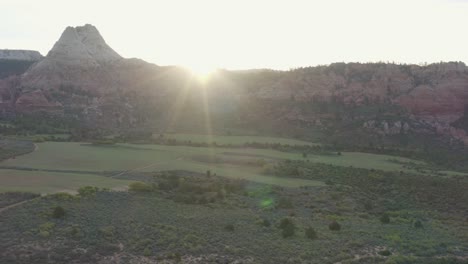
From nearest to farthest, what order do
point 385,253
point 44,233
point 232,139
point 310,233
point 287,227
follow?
point 44,233
point 385,253
point 310,233
point 287,227
point 232,139

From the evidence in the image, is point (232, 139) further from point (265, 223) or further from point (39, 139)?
point (265, 223)

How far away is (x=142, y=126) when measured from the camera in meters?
98.2

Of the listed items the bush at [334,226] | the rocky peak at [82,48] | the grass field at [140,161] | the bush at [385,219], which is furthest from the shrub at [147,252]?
the rocky peak at [82,48]

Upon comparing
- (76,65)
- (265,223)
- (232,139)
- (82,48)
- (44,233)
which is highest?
(82,48)

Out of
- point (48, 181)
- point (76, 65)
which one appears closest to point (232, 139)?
point (48, 181)

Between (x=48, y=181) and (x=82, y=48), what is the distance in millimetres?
86874

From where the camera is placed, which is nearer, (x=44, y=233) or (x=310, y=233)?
(x=44, y=233)

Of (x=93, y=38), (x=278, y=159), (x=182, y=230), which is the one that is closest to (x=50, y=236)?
(x=182, y=230)

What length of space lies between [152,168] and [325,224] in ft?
82.3

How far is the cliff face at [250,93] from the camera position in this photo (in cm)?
8988

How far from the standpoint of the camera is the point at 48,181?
4534 cm

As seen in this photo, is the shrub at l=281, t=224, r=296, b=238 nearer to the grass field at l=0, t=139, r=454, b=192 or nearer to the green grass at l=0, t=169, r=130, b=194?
the grass field at l=0, t=139, r=454, b=192

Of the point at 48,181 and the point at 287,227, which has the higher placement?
the point at 48,181

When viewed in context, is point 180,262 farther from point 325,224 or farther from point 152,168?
point 152,168
